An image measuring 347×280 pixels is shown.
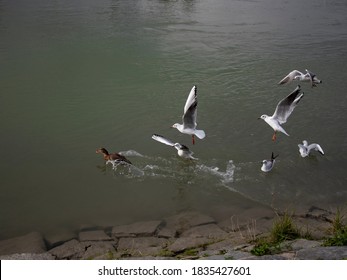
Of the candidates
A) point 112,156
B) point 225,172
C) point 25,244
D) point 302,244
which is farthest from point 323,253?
point 112,156

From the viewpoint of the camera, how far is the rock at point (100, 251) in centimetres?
528

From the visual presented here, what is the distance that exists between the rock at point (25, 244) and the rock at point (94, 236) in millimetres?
Answer: 495

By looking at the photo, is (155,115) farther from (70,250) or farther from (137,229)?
(70,250)

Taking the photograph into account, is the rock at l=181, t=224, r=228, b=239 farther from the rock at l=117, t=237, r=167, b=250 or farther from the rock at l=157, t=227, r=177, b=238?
the rock at l=117, t=237, r=167, b=250

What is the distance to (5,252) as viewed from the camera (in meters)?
5.69

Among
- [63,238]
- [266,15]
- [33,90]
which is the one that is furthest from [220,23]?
[63,238]

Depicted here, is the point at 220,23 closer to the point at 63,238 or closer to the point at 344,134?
the point at 344,134

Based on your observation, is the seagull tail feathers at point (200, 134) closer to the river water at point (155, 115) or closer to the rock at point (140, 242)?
the river water at point (155, 115)

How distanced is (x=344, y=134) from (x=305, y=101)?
1.57 metres

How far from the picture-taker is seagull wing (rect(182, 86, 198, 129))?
7.54m

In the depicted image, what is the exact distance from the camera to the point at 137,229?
6078 mm

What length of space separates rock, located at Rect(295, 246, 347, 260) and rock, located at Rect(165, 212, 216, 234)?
191 centimetres

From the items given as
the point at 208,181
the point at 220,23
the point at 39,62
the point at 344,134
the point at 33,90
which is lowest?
the point at 208,181

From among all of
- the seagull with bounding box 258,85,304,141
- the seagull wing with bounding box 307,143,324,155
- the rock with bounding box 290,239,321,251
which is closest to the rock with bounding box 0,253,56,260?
the rock with bounding box 290,239,321,251
